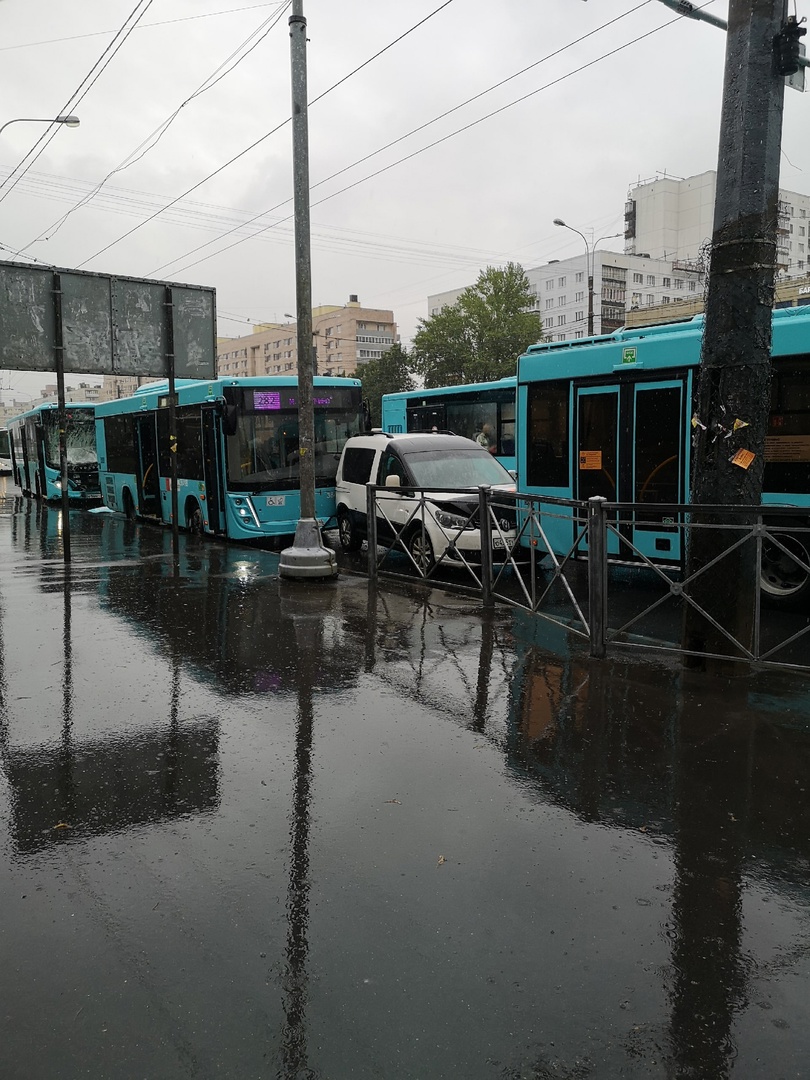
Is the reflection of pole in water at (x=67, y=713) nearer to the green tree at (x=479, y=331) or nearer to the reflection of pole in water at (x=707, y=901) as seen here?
the reflection of pole in water at (x=707, y=901)

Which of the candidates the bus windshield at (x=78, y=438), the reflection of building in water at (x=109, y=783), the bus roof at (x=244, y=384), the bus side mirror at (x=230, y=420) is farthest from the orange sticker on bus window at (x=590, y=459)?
the bus windshield at (x=78, y=438)

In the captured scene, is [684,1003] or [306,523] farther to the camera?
[306,523]

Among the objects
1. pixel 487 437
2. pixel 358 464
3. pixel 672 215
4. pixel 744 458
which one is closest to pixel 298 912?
pixel 744 458

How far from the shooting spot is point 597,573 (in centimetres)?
688

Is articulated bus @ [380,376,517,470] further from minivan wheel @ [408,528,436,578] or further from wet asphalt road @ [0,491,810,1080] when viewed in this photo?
wet asphalt road @ [0,491,810,1080]

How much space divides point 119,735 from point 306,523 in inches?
221

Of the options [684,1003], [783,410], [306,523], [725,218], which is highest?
[725,218]

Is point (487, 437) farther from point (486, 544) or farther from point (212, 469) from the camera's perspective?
point (486, 544)

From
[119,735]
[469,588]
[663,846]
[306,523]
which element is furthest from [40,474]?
[663,846]

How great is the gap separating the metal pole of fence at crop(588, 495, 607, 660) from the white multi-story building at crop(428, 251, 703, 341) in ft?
316

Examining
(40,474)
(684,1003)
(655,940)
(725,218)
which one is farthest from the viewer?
(40,474)

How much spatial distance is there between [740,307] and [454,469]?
6333 mm

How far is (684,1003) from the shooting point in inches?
107

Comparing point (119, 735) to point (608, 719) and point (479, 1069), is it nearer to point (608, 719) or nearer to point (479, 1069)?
point (608, 719)
